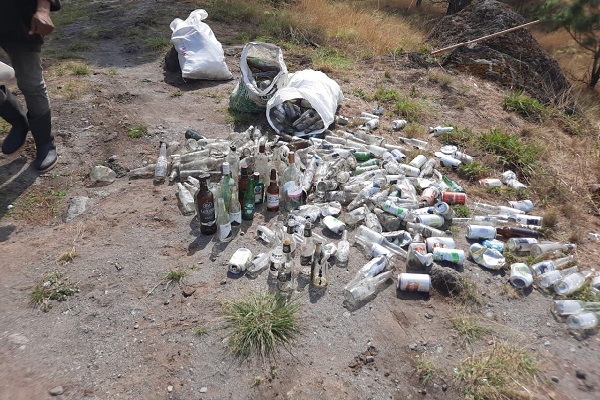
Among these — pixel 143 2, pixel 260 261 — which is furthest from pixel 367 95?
pixel 143 2

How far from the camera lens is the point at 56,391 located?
6.61 feet

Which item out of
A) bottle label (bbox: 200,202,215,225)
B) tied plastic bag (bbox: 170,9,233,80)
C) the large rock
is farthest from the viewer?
the large rock

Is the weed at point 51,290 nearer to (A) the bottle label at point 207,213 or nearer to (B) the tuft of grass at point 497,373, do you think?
(A) the bottle label at point 207,213

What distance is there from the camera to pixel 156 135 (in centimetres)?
453

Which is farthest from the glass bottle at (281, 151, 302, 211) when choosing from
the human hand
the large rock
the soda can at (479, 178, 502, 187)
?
the large rock

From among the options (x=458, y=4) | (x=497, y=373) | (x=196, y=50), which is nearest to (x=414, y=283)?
(x=497, y=373)

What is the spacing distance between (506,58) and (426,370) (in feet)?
21.5

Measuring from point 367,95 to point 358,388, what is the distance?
4.66 meters

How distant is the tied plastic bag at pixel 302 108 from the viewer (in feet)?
14.6

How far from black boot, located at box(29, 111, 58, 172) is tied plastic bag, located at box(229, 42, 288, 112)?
6.75 ft

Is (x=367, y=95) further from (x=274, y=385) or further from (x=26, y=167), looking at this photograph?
(x=274, y=385)

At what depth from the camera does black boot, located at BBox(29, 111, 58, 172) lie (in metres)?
3.71

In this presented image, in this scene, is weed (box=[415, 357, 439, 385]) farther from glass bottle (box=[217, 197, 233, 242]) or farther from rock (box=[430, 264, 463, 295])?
glass bottle (box=[217, 197, 233, 242])

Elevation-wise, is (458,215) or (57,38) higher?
(458,215)
